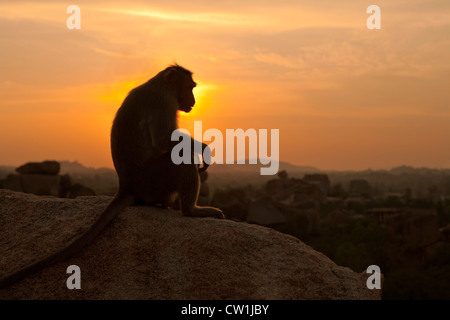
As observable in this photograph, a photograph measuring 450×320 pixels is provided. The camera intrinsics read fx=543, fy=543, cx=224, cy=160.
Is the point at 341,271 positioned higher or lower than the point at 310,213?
lower

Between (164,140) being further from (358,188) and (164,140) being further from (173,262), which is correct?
(358,188)

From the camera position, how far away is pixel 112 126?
770 centimetres

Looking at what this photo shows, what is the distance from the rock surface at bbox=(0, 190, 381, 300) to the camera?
243 inches

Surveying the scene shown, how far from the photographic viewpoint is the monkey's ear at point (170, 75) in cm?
798

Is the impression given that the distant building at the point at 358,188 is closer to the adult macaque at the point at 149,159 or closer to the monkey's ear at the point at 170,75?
the monkey's ear at the point at 170,75

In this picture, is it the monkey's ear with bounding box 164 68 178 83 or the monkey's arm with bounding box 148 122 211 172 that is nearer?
the monkey's arm with bounding box 148 122 211 172

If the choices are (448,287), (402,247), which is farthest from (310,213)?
(448,287)

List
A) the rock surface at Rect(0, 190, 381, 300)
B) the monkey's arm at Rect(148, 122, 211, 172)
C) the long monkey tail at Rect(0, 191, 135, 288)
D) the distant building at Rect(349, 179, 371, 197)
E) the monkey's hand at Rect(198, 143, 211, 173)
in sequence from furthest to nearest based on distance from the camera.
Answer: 1. the distant building at Rect(349, 179, 371, 197)
2. the monkey's hand at Rect(198, 143, 211, 173)
3. the monkey's arm at Rect(148, 122, 211, 172)
4. the long monkey tail at Rect(0, 191, 135, 288)
5. the rock surface at Rect(0, 190, 381, 300)

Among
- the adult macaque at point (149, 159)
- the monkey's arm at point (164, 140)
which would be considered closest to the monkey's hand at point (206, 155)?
the adult macaque at point (149, 159)

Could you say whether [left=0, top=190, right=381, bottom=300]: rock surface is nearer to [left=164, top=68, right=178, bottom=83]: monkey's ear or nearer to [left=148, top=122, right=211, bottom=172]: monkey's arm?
[left=148, top=122, right=211, bottom=172]: monkey's arm

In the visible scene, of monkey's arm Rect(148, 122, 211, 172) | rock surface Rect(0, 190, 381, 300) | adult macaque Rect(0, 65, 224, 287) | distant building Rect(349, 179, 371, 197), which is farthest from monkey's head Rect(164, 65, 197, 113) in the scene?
distant building Rect(349, 179, 371, 197)

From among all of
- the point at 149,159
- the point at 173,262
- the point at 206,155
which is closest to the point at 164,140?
the point at 149,159

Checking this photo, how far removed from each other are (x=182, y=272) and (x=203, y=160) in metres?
1.99
